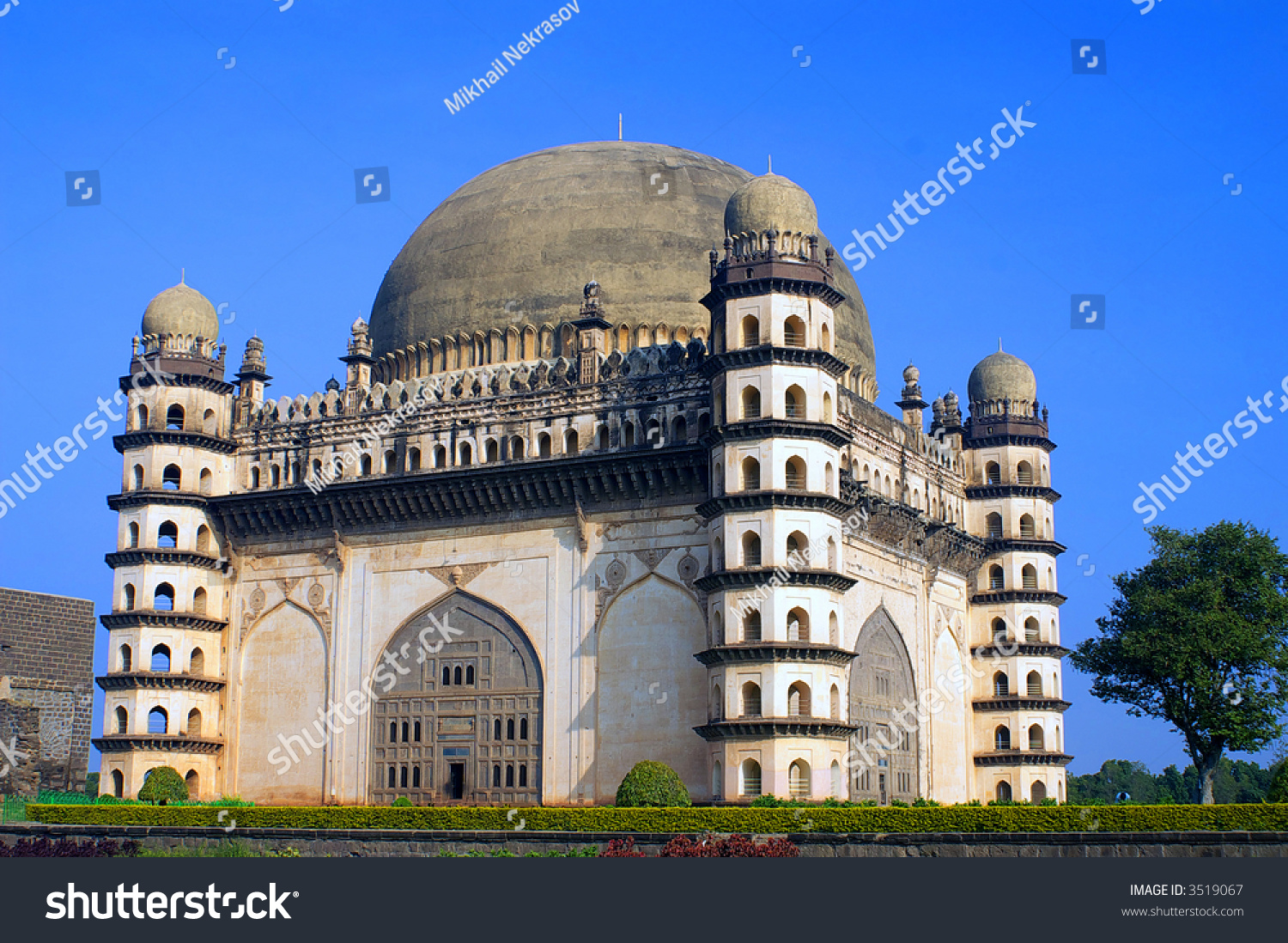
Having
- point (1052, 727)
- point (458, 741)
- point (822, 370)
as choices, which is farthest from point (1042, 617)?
point (458, 741)

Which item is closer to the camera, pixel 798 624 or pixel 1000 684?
pixel 798 624

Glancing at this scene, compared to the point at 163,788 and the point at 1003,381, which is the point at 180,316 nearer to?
the point at 163,788

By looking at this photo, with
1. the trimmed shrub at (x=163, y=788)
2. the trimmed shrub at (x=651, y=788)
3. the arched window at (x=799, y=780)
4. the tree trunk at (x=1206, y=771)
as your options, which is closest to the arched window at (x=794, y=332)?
the arched window at (x=799, y=780)

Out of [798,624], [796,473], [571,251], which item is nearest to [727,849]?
[798,624]

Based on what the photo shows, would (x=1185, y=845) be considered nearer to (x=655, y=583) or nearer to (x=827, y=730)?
(x=827, y=730)

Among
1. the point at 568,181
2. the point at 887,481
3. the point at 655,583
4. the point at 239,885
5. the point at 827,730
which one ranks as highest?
the point at 568,181

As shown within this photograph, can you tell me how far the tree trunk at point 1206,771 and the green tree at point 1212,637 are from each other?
3 centimetres

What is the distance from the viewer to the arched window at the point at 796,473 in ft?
106

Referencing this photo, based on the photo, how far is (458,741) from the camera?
35812 millimetres

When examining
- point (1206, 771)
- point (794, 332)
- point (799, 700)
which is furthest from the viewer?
point (1206, 771)

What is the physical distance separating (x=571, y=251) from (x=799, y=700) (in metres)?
14.5

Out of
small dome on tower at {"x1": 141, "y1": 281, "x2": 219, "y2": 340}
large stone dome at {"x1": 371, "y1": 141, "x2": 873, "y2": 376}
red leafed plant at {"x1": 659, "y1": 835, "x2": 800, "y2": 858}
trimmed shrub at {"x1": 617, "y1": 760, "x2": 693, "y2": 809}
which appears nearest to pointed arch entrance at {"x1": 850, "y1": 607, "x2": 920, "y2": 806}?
trimmed shrub at {"x1": 617, "y1": 760, "x2": 693, "y2": 809}

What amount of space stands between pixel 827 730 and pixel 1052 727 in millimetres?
13492

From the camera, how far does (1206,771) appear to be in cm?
4212
